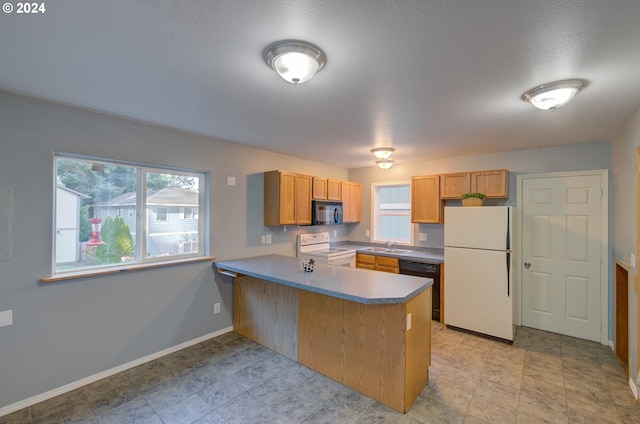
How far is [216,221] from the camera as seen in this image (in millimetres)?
3469

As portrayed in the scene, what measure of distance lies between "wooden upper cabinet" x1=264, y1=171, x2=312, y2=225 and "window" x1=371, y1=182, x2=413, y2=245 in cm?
176

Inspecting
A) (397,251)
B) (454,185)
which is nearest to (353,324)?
(397,251)

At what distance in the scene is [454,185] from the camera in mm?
4184

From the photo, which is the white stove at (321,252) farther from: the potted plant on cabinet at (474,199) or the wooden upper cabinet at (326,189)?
the potted plant on cabinet at (474,199)

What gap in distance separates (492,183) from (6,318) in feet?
17.2

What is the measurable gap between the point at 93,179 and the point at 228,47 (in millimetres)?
2054

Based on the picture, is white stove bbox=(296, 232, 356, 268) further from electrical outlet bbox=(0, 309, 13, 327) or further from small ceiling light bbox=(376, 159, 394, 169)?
electrical outlet bbox=(0, 309, 13, 327)

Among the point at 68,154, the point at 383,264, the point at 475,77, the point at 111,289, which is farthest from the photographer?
the point at 383,264

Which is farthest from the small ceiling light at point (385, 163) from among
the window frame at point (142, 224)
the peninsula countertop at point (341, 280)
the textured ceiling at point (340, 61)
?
the window frame at point (142, 224)

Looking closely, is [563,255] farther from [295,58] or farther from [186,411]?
[186,411]

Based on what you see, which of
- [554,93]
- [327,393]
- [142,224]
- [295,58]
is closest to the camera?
[295,58]

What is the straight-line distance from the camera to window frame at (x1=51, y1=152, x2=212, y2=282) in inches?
96.0

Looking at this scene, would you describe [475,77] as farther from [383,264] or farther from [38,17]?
[383,264]

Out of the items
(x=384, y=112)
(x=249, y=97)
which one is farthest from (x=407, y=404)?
(x=249, y=97)
